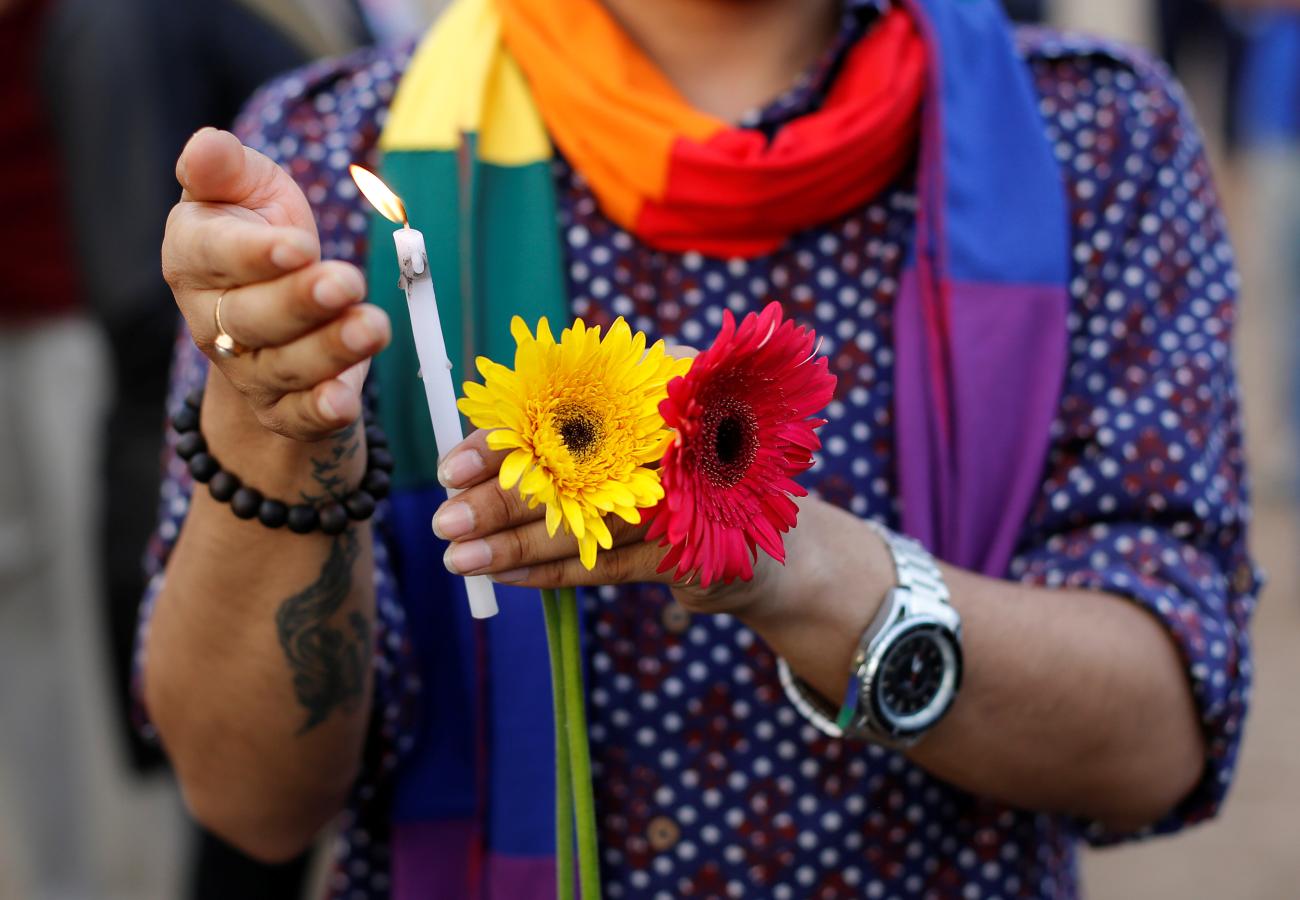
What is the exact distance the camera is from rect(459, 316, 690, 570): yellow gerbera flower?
0.77m

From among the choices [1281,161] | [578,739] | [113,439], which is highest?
[1281,161]

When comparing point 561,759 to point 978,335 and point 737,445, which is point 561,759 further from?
point 978,335

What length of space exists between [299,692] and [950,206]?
0.75 metres

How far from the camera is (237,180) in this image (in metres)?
0.83

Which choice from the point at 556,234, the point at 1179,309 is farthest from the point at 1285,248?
the point at 556,234

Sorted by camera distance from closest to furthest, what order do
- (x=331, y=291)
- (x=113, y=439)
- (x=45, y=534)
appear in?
(x=331, y=291) < (x=113, y=439) < (x=45, y=534)

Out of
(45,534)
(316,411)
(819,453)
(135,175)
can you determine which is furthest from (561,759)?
(45,534)

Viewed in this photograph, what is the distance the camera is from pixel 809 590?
103cm

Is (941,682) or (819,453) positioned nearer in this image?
(941,682)

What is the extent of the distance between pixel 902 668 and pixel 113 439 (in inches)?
66.7

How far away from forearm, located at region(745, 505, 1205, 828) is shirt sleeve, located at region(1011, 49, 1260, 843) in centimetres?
3

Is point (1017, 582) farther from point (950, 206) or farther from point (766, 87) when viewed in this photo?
point (766, 87)

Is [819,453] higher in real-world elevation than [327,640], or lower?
higher

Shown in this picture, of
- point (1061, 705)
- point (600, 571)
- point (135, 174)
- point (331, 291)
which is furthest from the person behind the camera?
point (135, 174)
